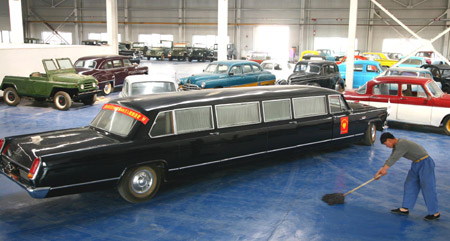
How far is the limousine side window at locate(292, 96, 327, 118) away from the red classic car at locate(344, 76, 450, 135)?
3511mm

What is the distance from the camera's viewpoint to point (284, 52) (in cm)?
Answer: 3903

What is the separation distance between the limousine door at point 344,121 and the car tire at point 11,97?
10897 millimetres

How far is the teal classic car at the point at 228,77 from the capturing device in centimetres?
1365

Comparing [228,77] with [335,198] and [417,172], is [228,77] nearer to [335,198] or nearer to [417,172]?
[335,198]

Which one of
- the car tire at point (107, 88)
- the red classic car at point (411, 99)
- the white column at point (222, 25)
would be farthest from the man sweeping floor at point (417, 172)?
the white column at point (222, 25)

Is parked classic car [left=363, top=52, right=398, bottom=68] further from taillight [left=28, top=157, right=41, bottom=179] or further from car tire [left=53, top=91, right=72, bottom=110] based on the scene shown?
taillight [left=28, top=157, right=41, bottom=179]

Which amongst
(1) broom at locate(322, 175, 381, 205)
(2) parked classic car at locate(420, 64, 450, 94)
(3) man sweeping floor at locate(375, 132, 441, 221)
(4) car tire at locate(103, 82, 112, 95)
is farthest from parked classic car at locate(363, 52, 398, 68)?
(3) man sweeping floor at locate(375, 132, 441, 221)

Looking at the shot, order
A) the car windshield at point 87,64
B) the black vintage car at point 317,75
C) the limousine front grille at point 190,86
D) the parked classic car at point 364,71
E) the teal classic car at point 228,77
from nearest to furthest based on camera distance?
1. the limousine front grille at point 190,86
2. the teal classic car at point 228,77
3. the black vintage car at point 317,75
4. the car windshield at point 87,64
5. the parked classic car at point 364,71

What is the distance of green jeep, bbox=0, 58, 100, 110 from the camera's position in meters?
13.3

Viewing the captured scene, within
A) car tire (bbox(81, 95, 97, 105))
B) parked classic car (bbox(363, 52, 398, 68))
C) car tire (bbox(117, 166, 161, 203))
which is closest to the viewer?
car tire (bbox(117, 166, 161, 203))

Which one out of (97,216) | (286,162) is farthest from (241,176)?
(97,216)

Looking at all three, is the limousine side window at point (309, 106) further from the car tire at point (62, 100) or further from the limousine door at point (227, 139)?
the car tire at point (62, 100)

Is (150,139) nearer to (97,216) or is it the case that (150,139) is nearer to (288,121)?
(97,216)

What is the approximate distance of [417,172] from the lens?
5.59 meters
